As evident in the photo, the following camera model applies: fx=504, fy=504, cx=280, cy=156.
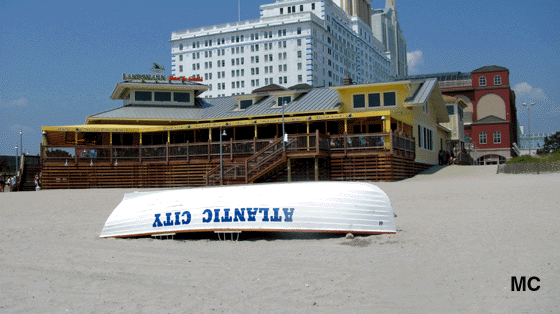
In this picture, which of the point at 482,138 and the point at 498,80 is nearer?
the point at 482,138

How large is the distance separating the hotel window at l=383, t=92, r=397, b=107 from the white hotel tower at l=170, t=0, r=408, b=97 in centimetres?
5418

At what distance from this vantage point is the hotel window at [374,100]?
31.3 m

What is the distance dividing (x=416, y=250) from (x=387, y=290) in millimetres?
2419

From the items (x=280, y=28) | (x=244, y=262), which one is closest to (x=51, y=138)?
(x=244, y=262)

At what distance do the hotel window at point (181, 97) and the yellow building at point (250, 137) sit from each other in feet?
0.37

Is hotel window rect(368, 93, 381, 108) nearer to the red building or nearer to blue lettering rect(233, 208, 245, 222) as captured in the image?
blue lettering rect(233, 208, 245, 222)

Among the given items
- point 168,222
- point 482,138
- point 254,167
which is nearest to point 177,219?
point 168,222

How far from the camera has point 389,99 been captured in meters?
30.9

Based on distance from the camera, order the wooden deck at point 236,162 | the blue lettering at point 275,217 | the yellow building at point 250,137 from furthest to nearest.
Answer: the yellow building at point 250,137 → the wooden deck at point 236,162 → the blue lettering at point 275,217

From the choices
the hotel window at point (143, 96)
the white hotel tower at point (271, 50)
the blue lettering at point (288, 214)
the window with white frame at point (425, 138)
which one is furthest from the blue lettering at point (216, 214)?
the white hotel tower at point (271, 50)

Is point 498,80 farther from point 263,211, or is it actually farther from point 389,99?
point 263,211

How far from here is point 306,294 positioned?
6215 millimetres

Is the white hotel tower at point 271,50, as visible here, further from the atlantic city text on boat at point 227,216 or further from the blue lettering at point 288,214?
the blue lettering at point 288,214

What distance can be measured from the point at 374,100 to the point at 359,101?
0.93 m
